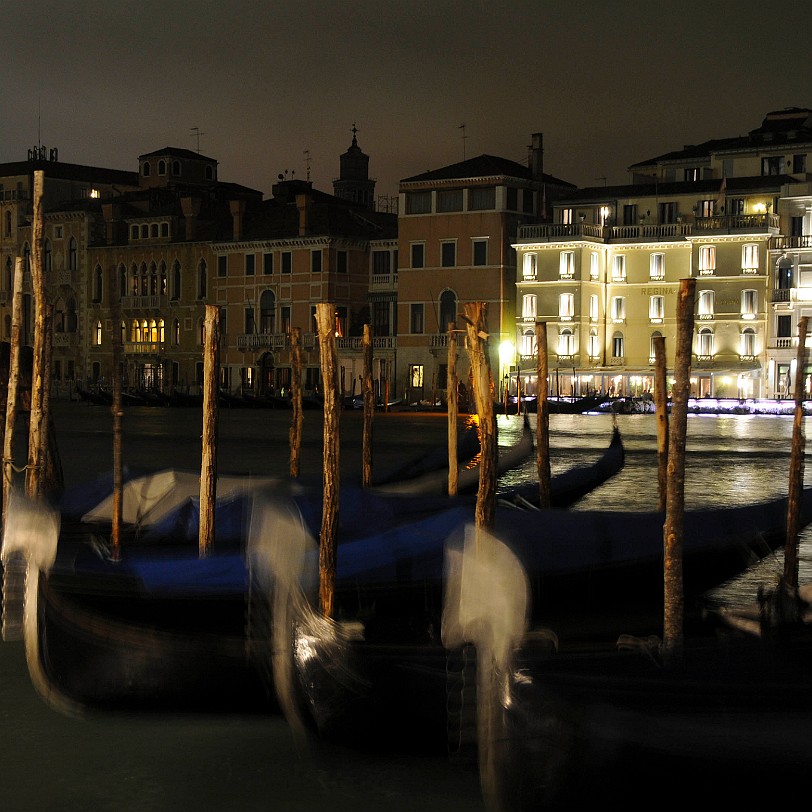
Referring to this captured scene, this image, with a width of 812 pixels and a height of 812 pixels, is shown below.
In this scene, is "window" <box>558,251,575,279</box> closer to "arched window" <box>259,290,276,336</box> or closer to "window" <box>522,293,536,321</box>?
"window" <box>522,293,536,321</box>

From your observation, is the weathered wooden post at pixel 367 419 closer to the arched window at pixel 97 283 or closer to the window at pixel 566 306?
the window at pixel 566 306

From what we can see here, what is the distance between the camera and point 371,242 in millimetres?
33406

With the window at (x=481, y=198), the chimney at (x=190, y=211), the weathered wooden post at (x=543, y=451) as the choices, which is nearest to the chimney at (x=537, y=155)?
the window at (x=481, y=198)

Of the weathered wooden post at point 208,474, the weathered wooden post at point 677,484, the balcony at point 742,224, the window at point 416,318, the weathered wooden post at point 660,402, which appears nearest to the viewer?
the weathered wooden post at point 677,484

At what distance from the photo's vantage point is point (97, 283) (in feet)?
124

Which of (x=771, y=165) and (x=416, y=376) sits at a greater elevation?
(x=771, y=165)

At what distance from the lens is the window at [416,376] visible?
32875 mm

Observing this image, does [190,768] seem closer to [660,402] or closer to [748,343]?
[660,402]

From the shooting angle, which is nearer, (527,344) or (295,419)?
(295,419)

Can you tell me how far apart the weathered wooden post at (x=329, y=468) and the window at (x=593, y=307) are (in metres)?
24.1

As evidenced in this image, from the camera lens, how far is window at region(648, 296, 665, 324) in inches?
1204

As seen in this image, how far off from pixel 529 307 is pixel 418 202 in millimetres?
3619

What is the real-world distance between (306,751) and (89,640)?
1087 mm

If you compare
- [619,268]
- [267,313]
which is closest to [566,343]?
[619,268]
